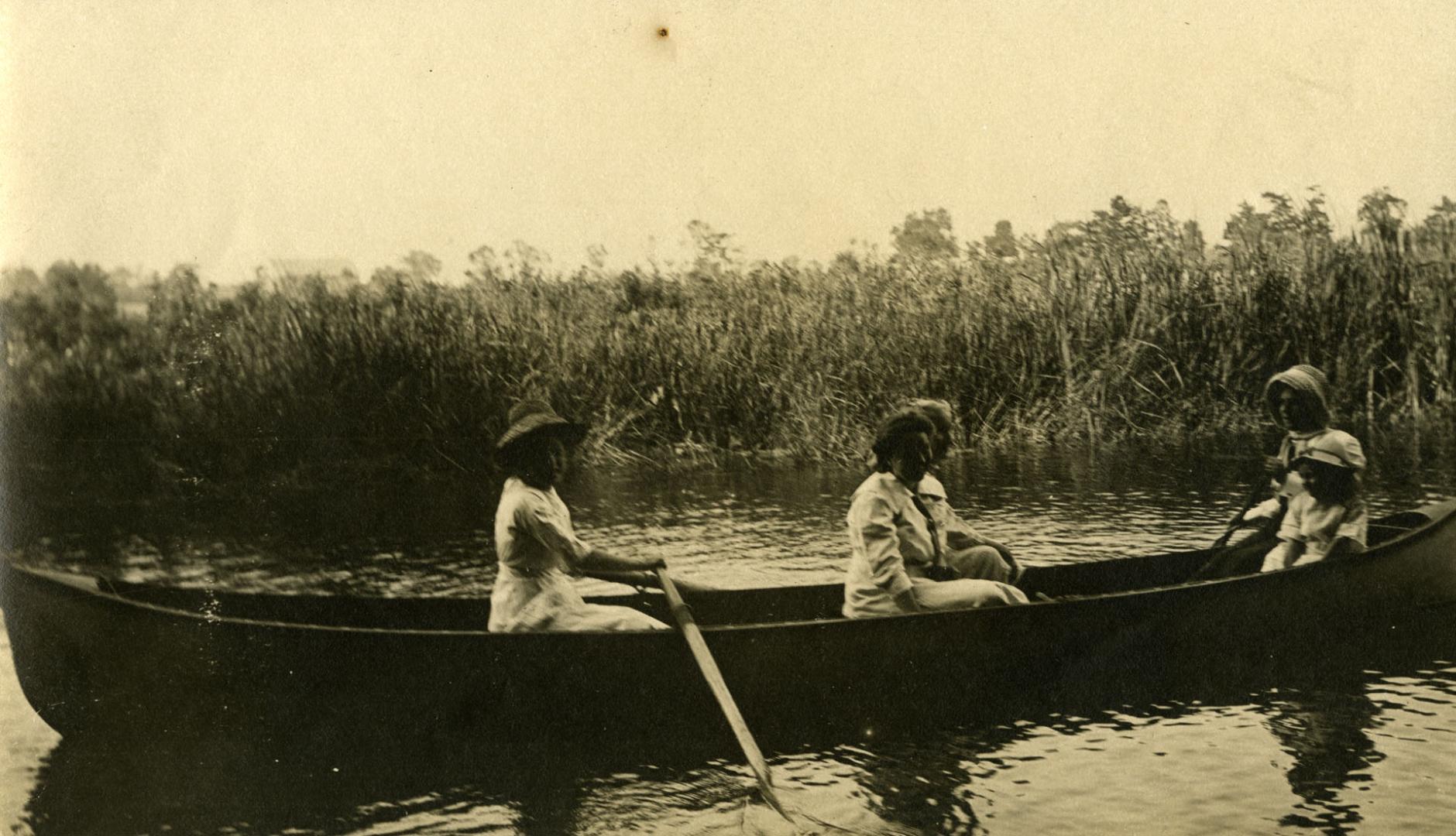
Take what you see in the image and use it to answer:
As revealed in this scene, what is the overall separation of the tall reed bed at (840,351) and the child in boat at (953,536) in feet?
12.5

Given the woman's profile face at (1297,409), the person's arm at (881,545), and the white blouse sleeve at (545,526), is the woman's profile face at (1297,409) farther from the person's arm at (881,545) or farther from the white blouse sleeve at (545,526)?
the white blouse sleeve at (545,526)

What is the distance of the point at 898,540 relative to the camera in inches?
174

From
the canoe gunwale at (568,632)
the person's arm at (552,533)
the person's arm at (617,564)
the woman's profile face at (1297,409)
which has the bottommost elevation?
the canoe gunwale at (568,632)

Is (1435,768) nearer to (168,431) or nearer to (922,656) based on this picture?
(922,656)

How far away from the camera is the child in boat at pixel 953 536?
4777 millimetres

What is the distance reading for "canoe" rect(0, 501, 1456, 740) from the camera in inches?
165

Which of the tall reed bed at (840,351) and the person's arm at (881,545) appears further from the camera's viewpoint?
the tall reed bed at (840,351)

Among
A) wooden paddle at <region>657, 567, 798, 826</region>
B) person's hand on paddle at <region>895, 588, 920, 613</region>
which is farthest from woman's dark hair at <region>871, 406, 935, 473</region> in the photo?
wooden paddle at <region>657, 567, 798, 826</region>

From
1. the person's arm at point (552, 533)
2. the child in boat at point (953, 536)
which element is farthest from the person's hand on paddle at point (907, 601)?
the person's arm at point (552, 533)

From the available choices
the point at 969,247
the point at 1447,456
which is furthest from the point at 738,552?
the point at 1447,456

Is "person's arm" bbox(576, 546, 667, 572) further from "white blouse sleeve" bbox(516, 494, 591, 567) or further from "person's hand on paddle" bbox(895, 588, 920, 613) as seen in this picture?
"person's hand on paddle" bbox(895, 588, 920, 613)

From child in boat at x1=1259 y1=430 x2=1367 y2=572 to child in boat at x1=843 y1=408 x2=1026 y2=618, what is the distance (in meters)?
1.50

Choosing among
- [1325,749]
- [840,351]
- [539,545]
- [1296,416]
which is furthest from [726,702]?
[840,351]

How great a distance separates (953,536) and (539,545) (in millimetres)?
1829
